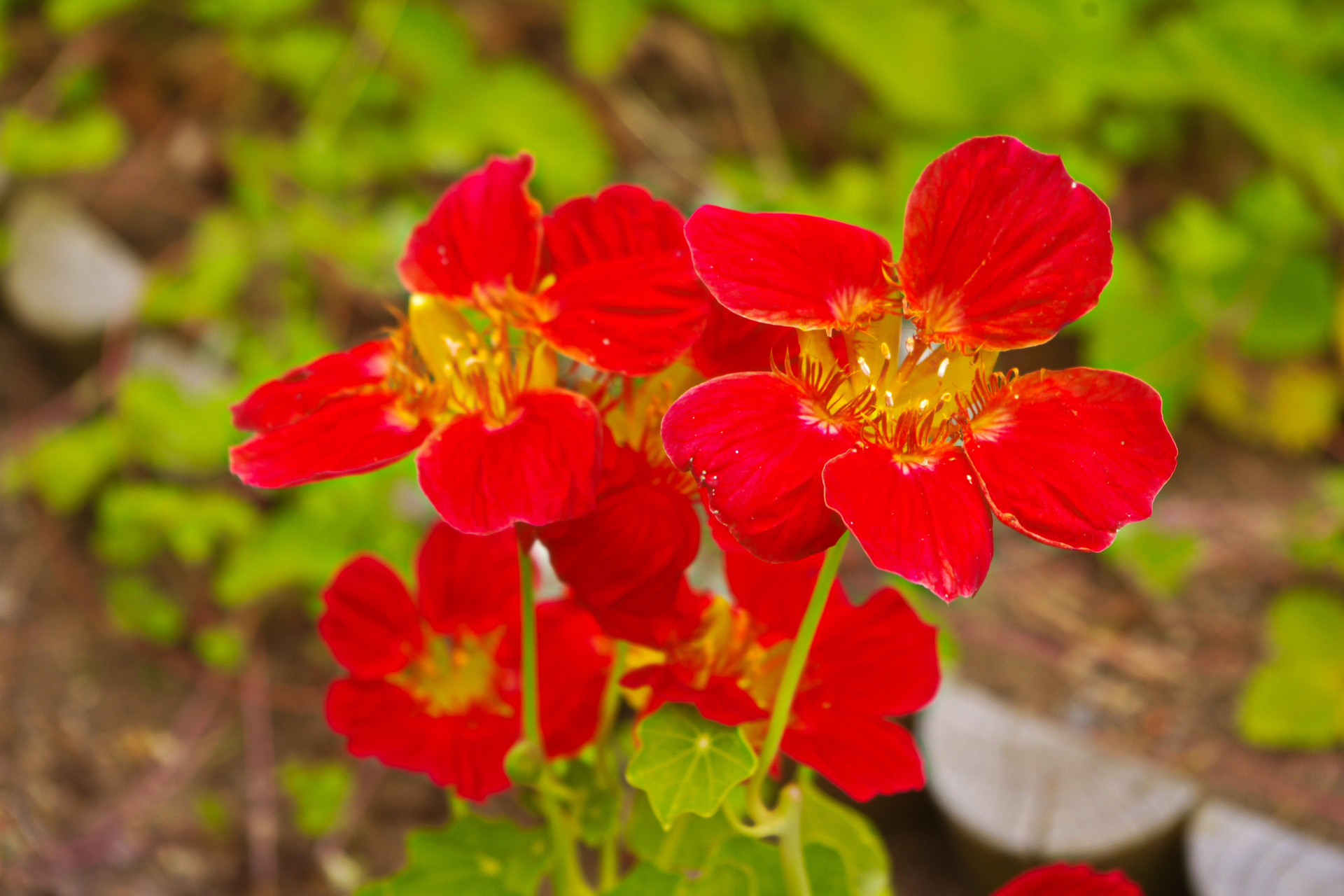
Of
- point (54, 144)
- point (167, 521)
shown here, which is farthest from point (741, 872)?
point (54, 144)

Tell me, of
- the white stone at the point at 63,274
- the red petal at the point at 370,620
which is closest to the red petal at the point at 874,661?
the red petal at the point at 370,620

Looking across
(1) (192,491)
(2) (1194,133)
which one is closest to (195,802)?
(1) (192,491)

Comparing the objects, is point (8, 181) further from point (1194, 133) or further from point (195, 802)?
point (1194, 133)

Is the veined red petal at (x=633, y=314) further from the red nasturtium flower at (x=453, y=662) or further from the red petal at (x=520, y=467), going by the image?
the red nasturtium flower at (x=453, y=662)

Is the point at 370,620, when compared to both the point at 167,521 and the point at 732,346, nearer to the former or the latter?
the point at 732,346

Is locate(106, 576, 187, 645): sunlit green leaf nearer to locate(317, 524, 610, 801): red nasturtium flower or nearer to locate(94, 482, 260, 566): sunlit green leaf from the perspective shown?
locate(94, 482, 260, 566): sunlit green leaf

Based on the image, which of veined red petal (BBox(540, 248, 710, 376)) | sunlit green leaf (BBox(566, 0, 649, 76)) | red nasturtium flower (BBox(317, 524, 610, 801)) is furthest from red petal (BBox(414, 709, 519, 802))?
sunlit green leaf (BBox(566, 0, 649, 76))
